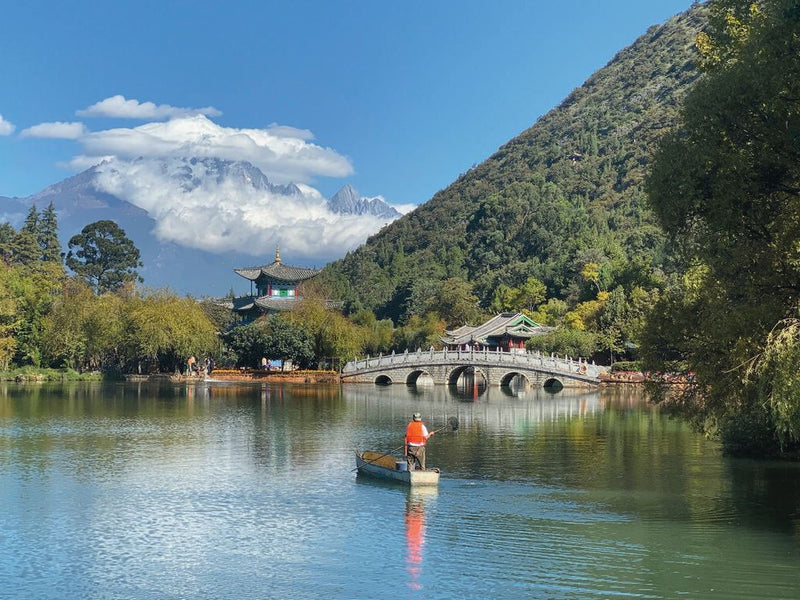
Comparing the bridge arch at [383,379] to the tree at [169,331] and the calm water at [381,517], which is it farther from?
the calm water at [381,517]

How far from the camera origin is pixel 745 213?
16.7 m

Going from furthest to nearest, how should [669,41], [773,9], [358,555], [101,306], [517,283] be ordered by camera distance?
[669,41]
[517,283]
[101,306]
[773,9]
[358,555]

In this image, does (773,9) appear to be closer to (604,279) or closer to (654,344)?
(654,344)

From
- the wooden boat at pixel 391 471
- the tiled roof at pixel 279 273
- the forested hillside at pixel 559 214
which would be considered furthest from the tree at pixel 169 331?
the wooden boat at pixel 391 471

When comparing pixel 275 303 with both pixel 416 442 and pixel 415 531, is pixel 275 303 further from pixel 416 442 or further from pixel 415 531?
pixel 415 531

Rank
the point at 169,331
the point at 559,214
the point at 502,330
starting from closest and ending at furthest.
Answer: the point at 169,331 → the point at 502,330 → the point at 559,214

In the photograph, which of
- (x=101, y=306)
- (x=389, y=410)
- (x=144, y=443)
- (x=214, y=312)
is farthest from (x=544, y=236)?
(x=144, y=443)

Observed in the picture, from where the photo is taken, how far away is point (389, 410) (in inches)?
1602

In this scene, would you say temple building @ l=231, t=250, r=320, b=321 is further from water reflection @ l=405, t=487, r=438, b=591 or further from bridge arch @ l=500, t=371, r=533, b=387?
water reflection @ l=405, t=487, r=438, b=591

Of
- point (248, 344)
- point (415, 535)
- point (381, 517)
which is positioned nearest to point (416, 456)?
point (381, 517)

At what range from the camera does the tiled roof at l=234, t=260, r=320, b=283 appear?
255ft

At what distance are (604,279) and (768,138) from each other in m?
57.8

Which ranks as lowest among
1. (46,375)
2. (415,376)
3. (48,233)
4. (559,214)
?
(415,376)

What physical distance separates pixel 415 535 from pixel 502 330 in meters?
54.9
